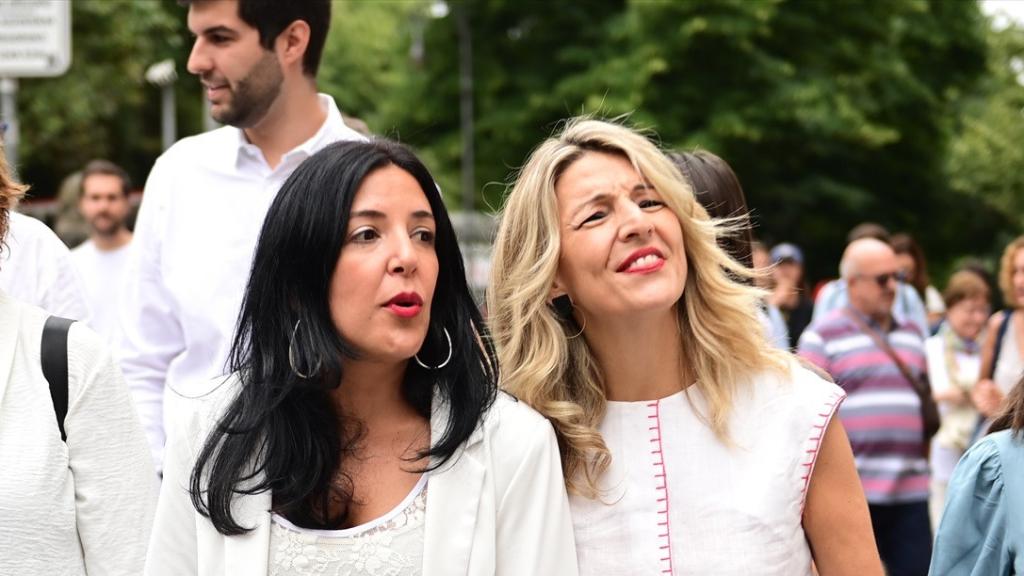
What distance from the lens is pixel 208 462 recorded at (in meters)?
3.31

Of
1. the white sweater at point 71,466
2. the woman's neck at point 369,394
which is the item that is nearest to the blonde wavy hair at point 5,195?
the white sweater at point 71,466

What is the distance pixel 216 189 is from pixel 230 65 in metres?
0.39

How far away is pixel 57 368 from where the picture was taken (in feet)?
11.7

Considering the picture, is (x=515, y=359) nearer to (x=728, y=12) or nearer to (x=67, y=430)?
(x=67, y=430)

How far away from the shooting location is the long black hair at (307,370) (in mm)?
3260

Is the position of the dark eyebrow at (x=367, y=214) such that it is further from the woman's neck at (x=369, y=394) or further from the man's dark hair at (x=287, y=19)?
the man's dark hair at (x=287, y=19)

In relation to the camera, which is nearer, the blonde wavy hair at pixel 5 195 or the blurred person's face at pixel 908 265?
the blonde wavy hair at pixel 5 195

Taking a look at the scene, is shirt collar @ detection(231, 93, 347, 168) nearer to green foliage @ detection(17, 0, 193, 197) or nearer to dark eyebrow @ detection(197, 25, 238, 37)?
dark eyebrow @ detection(197, 25, 238, 37)

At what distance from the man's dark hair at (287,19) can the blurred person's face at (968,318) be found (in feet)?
19.5

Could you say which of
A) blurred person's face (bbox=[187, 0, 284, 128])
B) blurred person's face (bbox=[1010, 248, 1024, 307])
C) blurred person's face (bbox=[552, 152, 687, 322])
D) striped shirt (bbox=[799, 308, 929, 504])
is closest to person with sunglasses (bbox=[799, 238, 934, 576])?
striped shirt (bbox=[799, 308, 929, 504])

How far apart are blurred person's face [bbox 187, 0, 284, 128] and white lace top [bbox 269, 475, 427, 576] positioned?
2.14 metres

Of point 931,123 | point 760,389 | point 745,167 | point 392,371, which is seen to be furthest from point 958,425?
point 931,123

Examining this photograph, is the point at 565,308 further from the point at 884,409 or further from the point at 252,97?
the point at 884,409

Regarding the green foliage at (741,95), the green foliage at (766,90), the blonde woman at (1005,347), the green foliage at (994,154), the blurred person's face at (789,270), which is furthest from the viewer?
the green foliage at (994,154)
